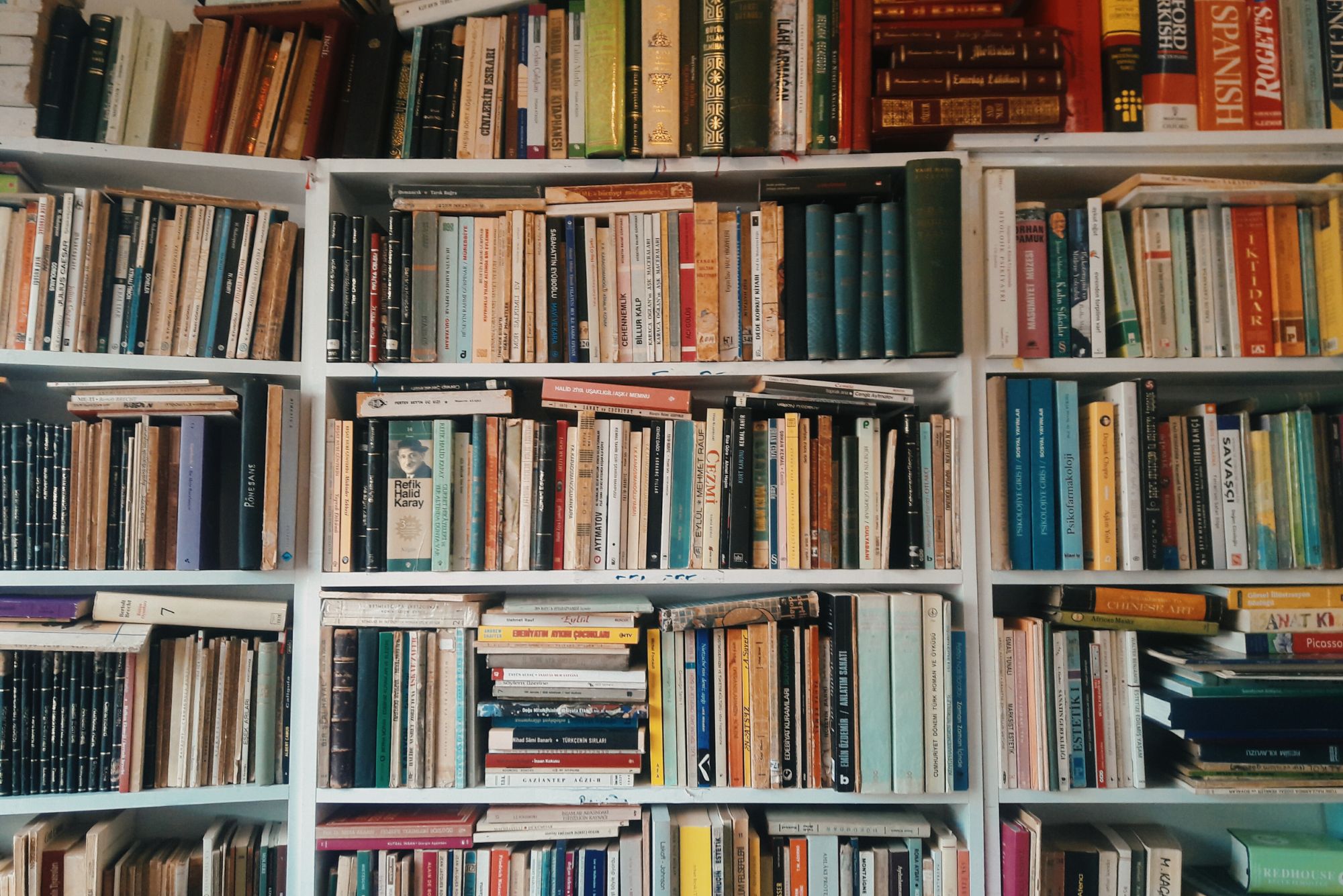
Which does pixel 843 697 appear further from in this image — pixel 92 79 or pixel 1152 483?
pixel 92 79

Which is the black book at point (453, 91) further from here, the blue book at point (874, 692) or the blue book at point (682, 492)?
the blue book at point (874, 692)

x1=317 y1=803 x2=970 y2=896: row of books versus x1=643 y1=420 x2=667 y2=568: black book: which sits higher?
x1=643 y1=420 x2=667 y2=568: black book

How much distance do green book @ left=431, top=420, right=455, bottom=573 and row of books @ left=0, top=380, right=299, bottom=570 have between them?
25cm

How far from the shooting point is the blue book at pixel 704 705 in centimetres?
136

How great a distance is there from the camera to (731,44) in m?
1.37


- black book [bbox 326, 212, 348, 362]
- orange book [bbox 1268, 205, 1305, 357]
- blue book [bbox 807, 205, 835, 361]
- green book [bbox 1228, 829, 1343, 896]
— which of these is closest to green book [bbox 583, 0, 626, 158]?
blue book [bbox 807, 205, 835, 361]

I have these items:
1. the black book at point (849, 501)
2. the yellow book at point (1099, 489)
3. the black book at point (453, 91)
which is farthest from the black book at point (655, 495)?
the yellow book at point (1099, 489)

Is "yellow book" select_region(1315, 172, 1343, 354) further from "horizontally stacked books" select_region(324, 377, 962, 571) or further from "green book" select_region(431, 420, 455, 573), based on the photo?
"green book" select_region(431, 420, 455, 573)

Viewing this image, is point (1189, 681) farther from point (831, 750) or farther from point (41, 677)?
point (41, 677)

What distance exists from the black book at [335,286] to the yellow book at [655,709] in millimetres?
→ 794

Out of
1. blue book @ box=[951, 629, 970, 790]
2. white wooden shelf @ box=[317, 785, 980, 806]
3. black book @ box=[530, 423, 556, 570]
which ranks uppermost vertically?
black book @ box=[530, 423, 556, 570]

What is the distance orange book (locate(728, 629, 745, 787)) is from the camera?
1.36m

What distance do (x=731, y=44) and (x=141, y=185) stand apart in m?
1.20

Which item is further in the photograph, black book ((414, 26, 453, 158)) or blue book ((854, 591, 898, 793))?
black book ((414, 26, 453, 158))
